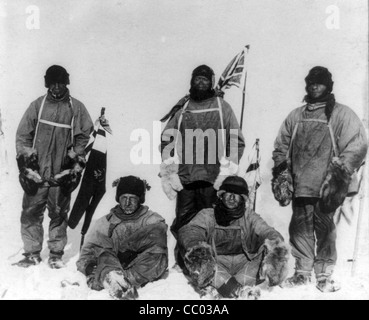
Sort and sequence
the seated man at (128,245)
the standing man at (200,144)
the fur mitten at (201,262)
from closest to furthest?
1. the fur mitten at (201,262)
2. the seated man at (128,245)
3. the standing man at (200,144)

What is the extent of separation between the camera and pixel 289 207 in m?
5.35

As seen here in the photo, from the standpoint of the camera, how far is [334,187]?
5.30 m

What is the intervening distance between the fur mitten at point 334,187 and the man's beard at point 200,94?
1128mm

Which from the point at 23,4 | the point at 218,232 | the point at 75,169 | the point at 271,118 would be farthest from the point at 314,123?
the point at 23,4

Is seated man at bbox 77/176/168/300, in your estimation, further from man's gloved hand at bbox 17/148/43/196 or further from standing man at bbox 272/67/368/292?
standing man at bbox 272/67/368/292

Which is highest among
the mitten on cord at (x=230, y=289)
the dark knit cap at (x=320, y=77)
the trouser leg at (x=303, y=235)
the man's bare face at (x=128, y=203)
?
the dark knit cap at (x=320, y=77)

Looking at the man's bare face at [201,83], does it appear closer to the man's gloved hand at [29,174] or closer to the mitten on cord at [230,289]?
the man's gloved hand at [29,174]

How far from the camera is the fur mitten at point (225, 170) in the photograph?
5316 mm

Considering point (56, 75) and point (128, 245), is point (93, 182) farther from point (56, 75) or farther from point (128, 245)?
point (56, 75)

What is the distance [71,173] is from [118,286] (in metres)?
1.01

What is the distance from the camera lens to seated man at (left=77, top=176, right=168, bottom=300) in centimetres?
523

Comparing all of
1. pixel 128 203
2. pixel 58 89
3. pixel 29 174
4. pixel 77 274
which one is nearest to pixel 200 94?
pixel 128 203

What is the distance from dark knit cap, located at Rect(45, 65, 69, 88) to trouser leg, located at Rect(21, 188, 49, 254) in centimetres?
94

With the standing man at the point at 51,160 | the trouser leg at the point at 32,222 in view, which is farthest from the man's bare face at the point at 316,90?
the trouser leg at the point at 32,222
